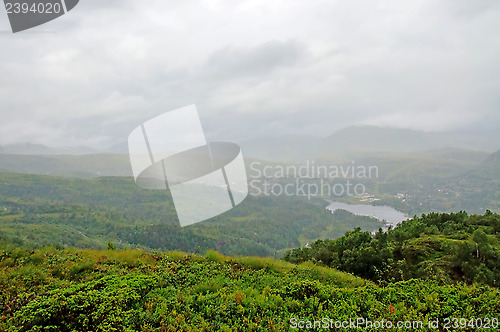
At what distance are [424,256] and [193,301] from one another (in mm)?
13244

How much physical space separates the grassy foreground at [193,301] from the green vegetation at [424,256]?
13.9 feet

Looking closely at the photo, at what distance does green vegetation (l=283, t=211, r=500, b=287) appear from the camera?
508 inches

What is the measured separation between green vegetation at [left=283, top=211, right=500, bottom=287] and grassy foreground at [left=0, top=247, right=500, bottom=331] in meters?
4.24

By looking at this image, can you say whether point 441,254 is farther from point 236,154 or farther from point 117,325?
point 117,325

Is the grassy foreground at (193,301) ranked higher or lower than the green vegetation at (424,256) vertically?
higher

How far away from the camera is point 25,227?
158 metres

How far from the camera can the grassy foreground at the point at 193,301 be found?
6.12m

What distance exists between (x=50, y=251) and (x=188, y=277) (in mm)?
6373

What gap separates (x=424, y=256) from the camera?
1514 centimetres

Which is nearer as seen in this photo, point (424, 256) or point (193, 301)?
point (193, 301)

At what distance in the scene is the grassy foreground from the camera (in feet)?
20.1

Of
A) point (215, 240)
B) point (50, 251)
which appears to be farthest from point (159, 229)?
point (50, 251)

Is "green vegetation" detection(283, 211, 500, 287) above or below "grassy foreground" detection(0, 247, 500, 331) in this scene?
below

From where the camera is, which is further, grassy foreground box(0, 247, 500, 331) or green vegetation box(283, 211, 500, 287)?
green vegetation box(283, 211, 500, 287)
